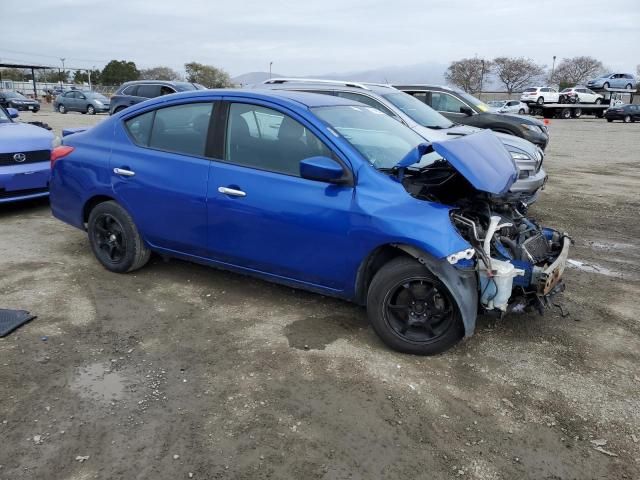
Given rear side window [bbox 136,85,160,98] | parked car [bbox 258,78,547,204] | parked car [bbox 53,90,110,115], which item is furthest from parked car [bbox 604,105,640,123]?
parked car [bbox 258,78,547,204]

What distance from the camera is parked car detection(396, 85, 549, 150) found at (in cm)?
1128

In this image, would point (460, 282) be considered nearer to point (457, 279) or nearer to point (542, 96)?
point (457, 279)

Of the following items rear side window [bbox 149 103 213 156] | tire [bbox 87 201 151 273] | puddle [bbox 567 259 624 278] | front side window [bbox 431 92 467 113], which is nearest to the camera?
rear side window [bbox 149 103 213 156]

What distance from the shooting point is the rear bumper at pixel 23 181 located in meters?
→ 6.69

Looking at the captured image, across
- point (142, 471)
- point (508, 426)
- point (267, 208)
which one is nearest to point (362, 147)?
point (267, 208)

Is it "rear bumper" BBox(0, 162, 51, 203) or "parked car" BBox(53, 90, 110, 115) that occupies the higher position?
"parked car" BBox(53, 90, 110, 115)

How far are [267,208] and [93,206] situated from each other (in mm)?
2069

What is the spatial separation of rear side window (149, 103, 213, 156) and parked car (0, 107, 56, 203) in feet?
10.5

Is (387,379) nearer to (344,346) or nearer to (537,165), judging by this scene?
(344,346)

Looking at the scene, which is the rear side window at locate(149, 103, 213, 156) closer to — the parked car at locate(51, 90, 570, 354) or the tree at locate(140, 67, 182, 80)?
the parked car at locate(51, 90, 570, 354)

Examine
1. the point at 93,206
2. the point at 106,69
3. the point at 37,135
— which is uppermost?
the point at 106,69

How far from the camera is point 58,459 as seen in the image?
2609 millimetres

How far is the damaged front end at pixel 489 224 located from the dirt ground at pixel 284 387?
0.50m

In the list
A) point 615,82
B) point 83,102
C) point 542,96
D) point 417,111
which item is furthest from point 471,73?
point 417,111
